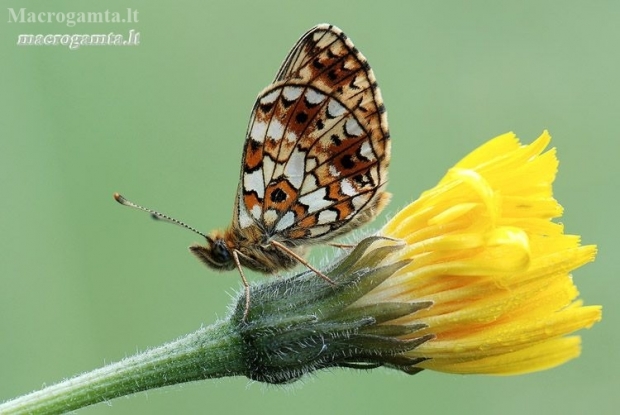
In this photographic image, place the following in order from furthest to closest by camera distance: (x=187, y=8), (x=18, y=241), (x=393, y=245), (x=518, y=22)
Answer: (x=518, y=22) → (x=187, y=8) → (x=18, y=241) → (x=393, y=245)

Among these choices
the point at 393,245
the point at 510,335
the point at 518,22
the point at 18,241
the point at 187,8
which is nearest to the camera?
the point at 510,335

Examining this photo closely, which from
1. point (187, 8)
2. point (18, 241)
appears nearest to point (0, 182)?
point (18, 241)

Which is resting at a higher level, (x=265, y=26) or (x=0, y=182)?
(x=265, y=26)

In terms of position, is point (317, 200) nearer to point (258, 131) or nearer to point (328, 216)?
point (328, 216)

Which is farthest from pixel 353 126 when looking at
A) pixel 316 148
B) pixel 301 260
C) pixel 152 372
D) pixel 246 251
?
pixel 152 372

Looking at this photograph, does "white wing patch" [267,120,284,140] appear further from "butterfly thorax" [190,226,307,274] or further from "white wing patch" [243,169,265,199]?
"butterfly thorax" [190,226,307,274]

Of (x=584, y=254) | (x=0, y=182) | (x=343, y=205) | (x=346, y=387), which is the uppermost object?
(x=0, y=182)

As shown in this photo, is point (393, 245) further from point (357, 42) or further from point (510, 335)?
point (357, 42)

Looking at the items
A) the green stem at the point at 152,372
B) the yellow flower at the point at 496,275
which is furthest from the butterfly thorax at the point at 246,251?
the yellow flower at the point at 496,275
